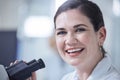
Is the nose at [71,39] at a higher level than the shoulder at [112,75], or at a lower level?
higher

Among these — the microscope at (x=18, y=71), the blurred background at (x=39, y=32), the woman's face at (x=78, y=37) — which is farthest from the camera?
the blurred background at (x=39, y=32)

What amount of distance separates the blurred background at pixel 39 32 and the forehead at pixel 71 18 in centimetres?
50

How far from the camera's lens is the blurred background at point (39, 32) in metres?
1.49

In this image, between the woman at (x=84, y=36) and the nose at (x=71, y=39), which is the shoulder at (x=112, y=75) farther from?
the nose at (x=71, y=39)

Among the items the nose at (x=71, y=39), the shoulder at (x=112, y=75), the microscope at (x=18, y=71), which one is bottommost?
the shoulder at (x=112, y=75)

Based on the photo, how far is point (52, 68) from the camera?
70.9 inches

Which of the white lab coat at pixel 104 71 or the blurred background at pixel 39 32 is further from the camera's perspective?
the blurred background at pixel 39 32

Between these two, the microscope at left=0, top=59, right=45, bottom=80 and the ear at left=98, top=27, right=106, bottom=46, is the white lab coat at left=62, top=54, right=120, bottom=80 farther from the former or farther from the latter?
the microscope at left=0, top=59, right=45, bottom=80

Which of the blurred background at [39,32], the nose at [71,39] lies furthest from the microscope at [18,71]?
the blurred background at [39,32]

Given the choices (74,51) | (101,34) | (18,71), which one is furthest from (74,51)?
(18,71)

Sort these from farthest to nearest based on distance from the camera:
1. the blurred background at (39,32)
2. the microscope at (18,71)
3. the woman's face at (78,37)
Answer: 1. the blurred background at (39,32)
2. the woman's face at (78,37)
3. the microscope at (18,71)

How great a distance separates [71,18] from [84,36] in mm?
69

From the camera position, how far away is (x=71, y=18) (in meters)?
0.86

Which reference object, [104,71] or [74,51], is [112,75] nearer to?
[104,71]
